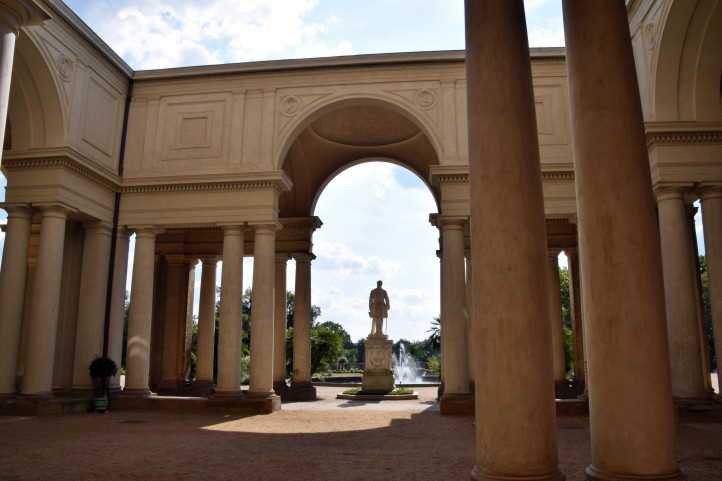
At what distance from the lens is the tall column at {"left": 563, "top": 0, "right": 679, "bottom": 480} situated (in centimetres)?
700

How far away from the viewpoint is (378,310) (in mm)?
39094

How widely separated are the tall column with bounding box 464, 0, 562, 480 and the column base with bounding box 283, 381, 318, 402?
94.3ft

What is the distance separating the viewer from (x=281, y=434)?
18.7 meters

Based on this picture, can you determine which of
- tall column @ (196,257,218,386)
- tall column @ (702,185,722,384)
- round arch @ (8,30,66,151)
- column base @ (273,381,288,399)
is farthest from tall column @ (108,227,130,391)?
tall column @ (702,185,722,384)

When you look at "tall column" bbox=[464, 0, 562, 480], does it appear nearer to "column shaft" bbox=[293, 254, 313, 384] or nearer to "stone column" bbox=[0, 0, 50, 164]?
"stone column" bbox=[0, 0, 50, 164]

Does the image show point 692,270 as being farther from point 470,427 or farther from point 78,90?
point 78,90

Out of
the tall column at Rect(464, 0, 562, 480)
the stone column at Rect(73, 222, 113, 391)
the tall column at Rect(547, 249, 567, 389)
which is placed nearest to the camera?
the tall column at Rect(464, 0, 562, 480)

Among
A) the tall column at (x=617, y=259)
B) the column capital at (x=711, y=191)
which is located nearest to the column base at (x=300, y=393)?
the column capital at (x=711, y=191)

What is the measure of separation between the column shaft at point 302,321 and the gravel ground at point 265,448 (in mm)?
11856

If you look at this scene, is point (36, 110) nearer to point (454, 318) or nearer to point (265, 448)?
point (265, 448)

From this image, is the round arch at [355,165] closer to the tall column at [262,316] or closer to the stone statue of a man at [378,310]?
the stone statue of a man at [378,310]

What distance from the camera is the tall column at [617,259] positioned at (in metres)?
7.00

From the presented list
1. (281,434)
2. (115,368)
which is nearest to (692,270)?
(281,434)

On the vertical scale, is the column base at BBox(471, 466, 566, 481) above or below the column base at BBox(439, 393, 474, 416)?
above
